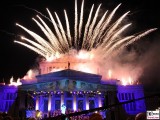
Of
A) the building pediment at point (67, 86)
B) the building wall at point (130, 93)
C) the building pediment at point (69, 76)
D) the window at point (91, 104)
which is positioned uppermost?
the building pediment at point (69, 76)

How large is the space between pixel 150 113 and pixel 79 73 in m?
38.9

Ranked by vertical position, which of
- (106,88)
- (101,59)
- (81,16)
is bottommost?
(106,88)

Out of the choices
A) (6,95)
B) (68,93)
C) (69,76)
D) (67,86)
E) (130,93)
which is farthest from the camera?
(6,95)

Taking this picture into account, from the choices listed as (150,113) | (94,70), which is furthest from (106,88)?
(150,113)

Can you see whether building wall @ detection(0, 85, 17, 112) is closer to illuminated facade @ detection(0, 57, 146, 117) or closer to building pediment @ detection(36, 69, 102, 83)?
illuminated facade @ detection(0, 57, 146, 117)

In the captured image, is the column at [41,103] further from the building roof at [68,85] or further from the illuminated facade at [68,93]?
the building roof at [68,85]

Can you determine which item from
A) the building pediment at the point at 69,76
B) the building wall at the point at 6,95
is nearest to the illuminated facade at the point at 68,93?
the building pediment at the point at 69,76

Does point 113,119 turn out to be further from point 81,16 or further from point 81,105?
point 81,16

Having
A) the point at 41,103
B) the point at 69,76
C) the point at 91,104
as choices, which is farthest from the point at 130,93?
the point at 41,103

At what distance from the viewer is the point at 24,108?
36.8 m

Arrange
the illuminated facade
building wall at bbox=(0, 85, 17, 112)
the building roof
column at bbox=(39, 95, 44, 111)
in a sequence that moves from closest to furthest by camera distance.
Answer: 1. the illuminated facade
2. the building roof
3. column at bbox=(39, 95, 44, 111)
4. building wall at bbox=(0, 85, 17, 112)

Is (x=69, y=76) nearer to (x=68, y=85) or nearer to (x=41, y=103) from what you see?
(x=68, y=85)

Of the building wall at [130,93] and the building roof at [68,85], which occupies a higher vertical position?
the building roof at [68,85]

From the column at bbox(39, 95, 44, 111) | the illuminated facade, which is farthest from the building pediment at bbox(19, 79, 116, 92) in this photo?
the column at bbox(39, 95, 44, 111)
